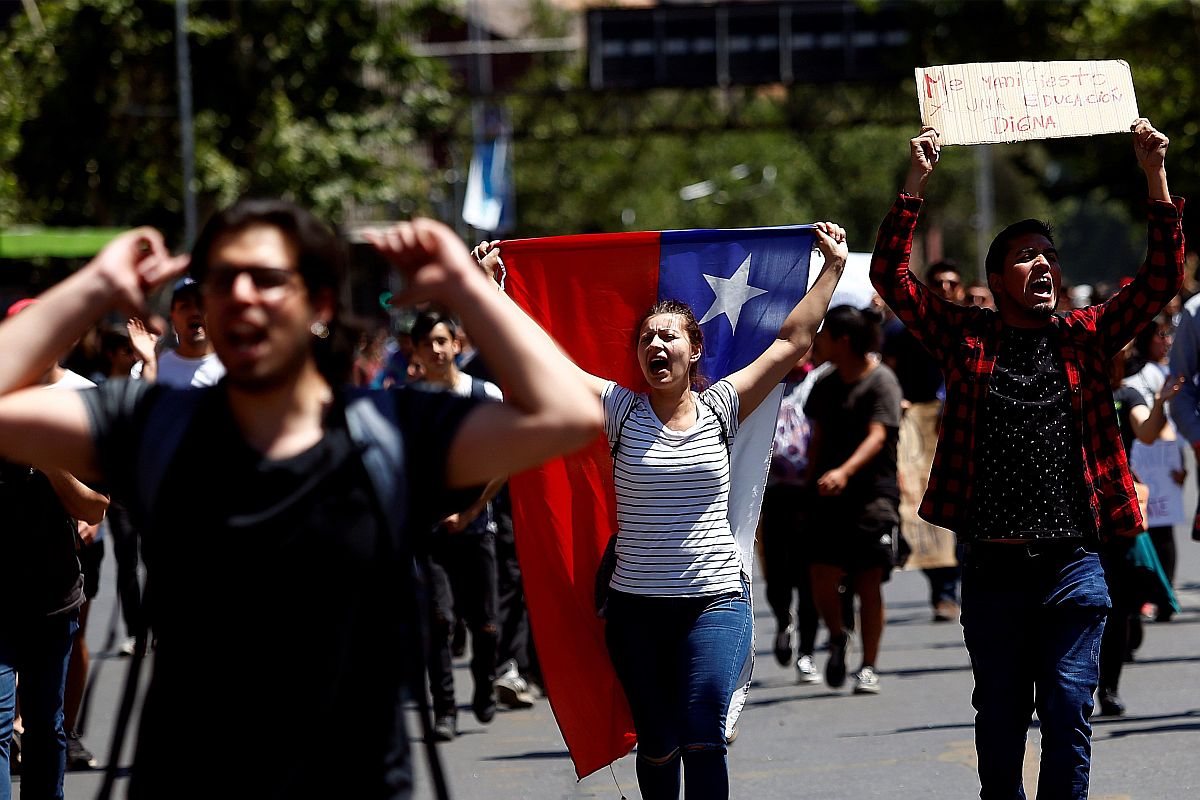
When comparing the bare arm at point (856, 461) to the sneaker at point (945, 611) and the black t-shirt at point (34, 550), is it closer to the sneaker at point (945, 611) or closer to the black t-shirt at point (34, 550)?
the sneaker at point (945, 611)

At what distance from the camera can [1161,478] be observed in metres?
10.7

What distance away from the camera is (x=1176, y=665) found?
973 centimetres

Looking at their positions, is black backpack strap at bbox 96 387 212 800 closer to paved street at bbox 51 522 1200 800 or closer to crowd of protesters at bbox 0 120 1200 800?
crowd of protesters at bbox 0 120 1200 800

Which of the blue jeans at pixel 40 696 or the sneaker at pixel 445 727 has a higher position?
the blue jeans at pixel 40 696

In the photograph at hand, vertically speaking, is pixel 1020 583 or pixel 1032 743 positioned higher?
pixel 1020 583

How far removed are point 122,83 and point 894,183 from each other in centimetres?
5548

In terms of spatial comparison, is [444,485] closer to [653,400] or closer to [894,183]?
[653,400]

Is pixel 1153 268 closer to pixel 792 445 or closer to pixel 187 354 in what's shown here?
pixel 187 354

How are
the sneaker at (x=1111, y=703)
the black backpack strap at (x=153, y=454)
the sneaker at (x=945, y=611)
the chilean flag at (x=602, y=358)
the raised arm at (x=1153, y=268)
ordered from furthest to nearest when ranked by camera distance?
the sneaker at (x=945, y=611)
the sneaker at (x=1111, y=703)
the chilean flag at (x=602, y=358)
the raised arm at (x=1153, y=268)
the black backpack strap at (x=153, y=454)

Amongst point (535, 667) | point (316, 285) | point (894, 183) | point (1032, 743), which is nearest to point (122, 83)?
point (535, 667)

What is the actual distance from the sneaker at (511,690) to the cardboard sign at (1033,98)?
4.42m

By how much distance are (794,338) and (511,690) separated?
161 inches

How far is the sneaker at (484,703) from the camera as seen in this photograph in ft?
29.1

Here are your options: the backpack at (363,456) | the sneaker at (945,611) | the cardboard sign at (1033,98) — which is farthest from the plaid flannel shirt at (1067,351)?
the sneaker at (945,611)
